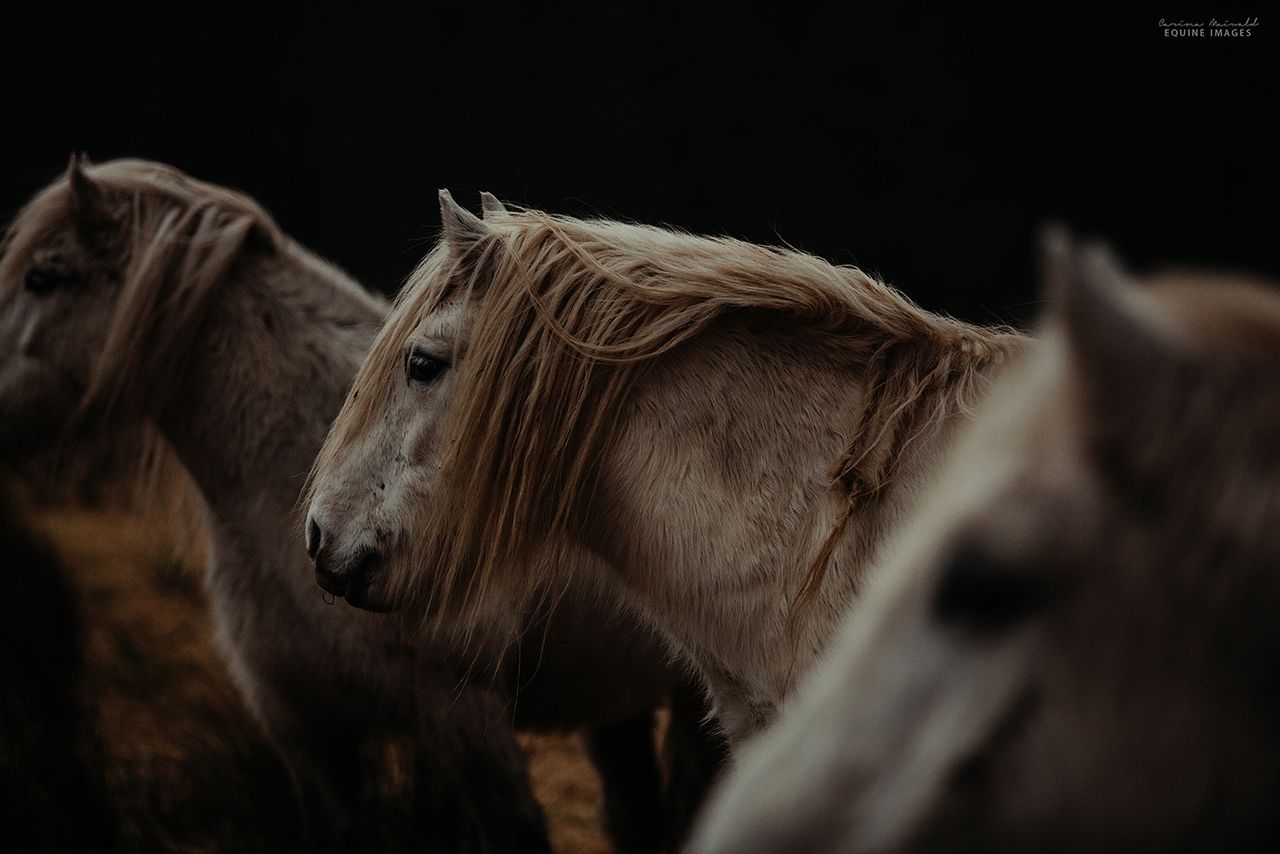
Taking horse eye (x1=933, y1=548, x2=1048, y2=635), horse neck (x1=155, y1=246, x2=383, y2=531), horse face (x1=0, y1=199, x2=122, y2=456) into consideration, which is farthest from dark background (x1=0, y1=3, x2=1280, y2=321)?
horse eye (x1=933, y1=548, x2=1048, y2=635)

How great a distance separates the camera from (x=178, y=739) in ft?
9.69

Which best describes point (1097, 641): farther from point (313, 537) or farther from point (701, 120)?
point (701, 120)

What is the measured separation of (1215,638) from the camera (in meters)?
0.61

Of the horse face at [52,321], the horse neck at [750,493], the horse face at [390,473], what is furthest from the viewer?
the horse face at [52,321]

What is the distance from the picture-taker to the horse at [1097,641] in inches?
24.1

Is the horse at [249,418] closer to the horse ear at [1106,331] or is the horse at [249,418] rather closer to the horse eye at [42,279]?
the horse eye at [42,279]

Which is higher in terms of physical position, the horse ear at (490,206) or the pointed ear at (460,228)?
the horse ear at (490,206)

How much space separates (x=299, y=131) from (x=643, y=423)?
4147 mm

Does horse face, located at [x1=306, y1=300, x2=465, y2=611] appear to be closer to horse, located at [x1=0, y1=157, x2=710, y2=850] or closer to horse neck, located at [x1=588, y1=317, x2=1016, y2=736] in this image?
horse neck, located at [x1=588, y1=317, x2=1016, y2=736]

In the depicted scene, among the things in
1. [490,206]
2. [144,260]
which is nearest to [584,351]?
[490,206]

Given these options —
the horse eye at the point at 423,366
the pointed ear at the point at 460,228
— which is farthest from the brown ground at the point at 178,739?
the pointed ear at the point at 460,228

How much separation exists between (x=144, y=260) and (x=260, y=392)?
0.41 m

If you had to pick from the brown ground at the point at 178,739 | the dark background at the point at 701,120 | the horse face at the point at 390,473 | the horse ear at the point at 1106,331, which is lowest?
the brown ground at the point at 178,739

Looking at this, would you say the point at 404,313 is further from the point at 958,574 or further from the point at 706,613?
the point at 958,574
